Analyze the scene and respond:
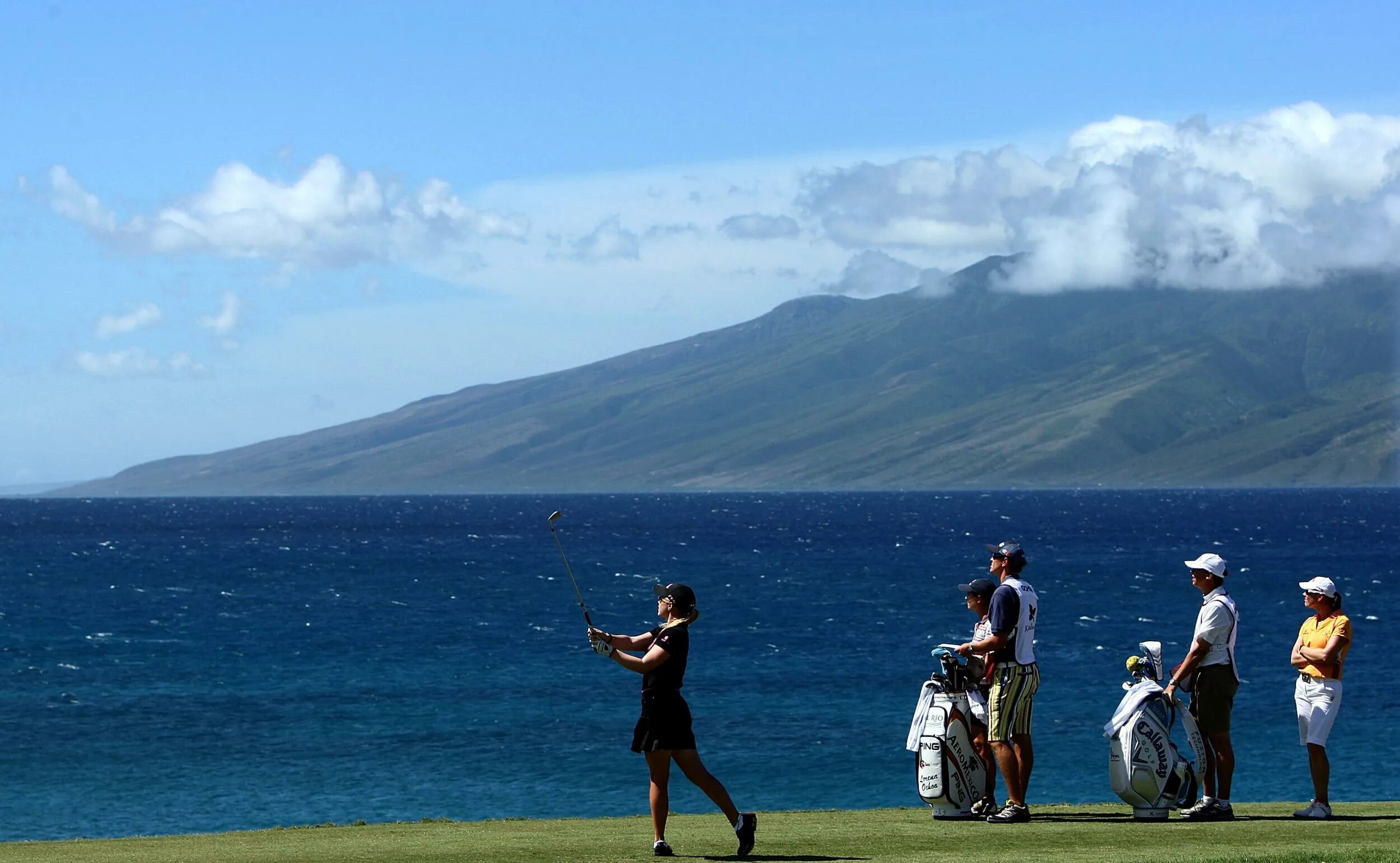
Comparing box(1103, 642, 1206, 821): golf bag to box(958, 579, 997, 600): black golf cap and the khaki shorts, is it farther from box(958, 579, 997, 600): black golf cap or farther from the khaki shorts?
box(958, 579, 997, 600): black golf cap

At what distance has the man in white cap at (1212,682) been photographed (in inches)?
603

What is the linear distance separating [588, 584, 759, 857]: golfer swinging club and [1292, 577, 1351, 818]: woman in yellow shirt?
16.8ft

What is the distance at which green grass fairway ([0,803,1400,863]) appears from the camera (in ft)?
44.1

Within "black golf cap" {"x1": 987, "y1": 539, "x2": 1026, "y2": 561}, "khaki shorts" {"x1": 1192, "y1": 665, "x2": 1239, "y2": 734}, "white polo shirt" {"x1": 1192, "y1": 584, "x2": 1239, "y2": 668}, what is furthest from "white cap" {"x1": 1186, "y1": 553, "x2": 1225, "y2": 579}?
"black golf cap" {"x1": 987, "y1": 539, "x2": 1026, "y2": 561}

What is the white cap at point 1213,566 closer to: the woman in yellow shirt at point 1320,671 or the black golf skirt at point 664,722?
the woman in yellow shirt at point 1320,671

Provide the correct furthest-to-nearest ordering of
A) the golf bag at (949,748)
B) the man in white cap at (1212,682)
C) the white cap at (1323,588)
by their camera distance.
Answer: the golf bag at (949,748), the man in white cap at (1212,682), the white cap at (1323,588)

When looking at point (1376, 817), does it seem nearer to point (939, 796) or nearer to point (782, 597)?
point (939, 796)

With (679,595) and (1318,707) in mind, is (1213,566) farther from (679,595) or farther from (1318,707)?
(679,595)

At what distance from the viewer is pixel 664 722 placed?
1357 cm

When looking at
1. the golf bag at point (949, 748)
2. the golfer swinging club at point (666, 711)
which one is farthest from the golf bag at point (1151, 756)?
the golfer swinging club at point (666, 711)

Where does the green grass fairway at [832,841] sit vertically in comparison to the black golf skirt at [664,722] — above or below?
below

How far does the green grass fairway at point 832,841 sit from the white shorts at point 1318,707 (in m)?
0.76

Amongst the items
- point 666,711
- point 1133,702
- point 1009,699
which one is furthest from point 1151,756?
point 666,711

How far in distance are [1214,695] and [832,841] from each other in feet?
11.8
